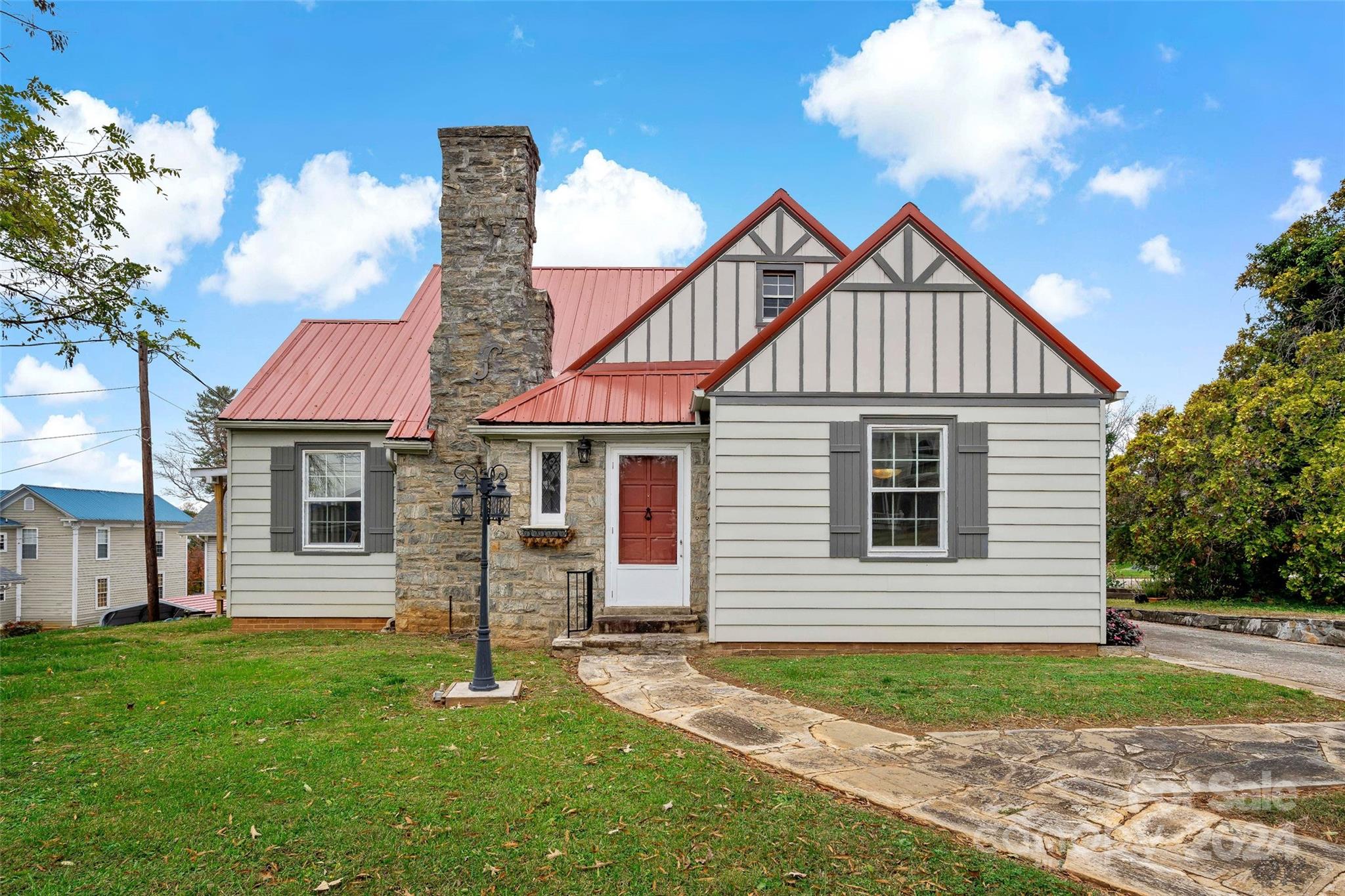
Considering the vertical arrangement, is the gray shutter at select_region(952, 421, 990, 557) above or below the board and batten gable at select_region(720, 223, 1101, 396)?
below

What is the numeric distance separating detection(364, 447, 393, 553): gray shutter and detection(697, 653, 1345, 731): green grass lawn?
5.61 meters

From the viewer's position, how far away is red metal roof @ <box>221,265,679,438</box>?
10.2 meters

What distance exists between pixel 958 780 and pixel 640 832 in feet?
6.28

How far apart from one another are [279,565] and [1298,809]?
11376 mm

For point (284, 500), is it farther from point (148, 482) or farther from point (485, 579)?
point (148, 482)

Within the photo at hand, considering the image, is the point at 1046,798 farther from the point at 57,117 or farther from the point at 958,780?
the point at 57,117

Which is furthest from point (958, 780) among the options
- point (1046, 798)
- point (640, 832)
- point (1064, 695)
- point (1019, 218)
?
point (1019, 218)

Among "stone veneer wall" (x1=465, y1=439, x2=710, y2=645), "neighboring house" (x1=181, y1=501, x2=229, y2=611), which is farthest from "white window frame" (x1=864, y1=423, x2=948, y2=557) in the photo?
"neighboring house" (x1=181, y1=501, x2=229, y2=611)

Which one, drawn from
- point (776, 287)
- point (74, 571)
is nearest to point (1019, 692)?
point (776, 287)

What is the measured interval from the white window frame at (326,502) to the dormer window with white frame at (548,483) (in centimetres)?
332

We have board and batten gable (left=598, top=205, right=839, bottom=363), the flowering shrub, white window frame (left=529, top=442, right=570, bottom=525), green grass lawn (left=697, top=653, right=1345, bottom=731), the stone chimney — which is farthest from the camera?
board and batten gable (left=598, top=205, right=839, bottom=363)

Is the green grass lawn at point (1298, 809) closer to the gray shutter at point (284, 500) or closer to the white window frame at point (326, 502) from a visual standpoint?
the white window frame at point (326, 502)

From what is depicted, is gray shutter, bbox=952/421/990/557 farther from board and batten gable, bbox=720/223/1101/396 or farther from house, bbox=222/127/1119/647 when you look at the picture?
board and batten gable, bbox=720/223/1101/396

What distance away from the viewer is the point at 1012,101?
10469 mm
